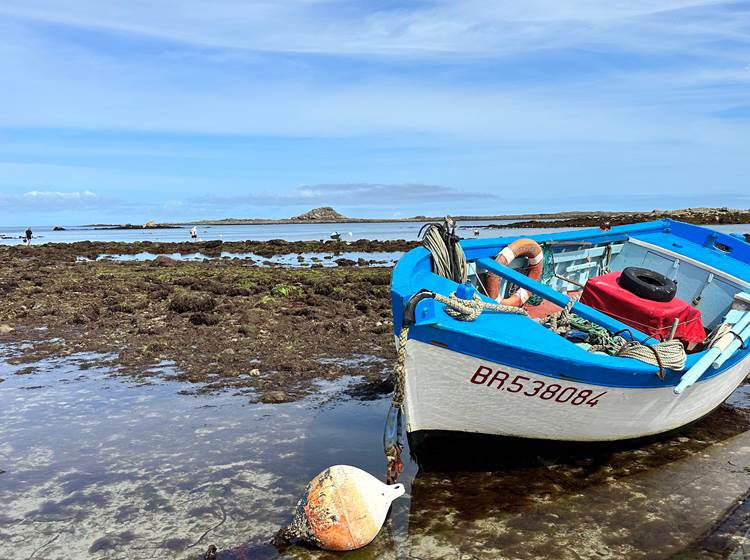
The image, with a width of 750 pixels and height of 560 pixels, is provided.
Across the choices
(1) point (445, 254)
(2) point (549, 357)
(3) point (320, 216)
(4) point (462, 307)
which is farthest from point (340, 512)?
(3) point (320, 216)

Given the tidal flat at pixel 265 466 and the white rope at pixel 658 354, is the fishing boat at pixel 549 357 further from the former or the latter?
the tidal flat at pixel 265 466

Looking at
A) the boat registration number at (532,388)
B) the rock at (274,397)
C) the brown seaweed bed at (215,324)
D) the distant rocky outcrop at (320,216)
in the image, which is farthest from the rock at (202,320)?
the distant rocky outcrop at (320,216)

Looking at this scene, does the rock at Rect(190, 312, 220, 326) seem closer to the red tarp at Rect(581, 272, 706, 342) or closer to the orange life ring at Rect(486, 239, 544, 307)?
the orange life ring at Rect(486, 239, 544, 307)

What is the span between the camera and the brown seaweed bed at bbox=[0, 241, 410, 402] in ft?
31.1

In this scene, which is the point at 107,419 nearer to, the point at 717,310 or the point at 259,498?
the point at 259,498

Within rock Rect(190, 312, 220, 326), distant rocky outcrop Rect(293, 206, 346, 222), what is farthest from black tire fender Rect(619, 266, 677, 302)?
distant rocky outcrop Rect(293, 206, 346, 222)

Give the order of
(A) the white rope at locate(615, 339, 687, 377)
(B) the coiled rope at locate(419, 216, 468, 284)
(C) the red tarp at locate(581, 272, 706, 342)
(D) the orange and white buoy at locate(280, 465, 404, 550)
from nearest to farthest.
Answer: (D) the orange and white buoy at locate(280, 465, 404, 550) < (A) the white rope at locate(615, 339, 687, 377) < (C) the red tarp at locate(581, 272, 706, 342) < (B) the coiled rope at locate(419, 216, 468, 284)

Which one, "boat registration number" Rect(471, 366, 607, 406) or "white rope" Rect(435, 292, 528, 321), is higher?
"white rope" Rect(435, 292, 528, 321)

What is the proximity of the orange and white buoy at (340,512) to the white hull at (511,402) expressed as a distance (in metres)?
0.94

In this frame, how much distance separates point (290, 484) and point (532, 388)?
2390mm

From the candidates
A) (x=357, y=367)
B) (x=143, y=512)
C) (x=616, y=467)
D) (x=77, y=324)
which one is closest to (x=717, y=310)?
(x=616, y=467)

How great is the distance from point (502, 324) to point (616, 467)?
2.12 m

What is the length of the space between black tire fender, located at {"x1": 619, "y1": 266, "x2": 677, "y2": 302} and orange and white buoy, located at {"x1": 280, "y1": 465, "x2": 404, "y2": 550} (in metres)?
4.37

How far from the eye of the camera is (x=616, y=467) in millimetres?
6160
